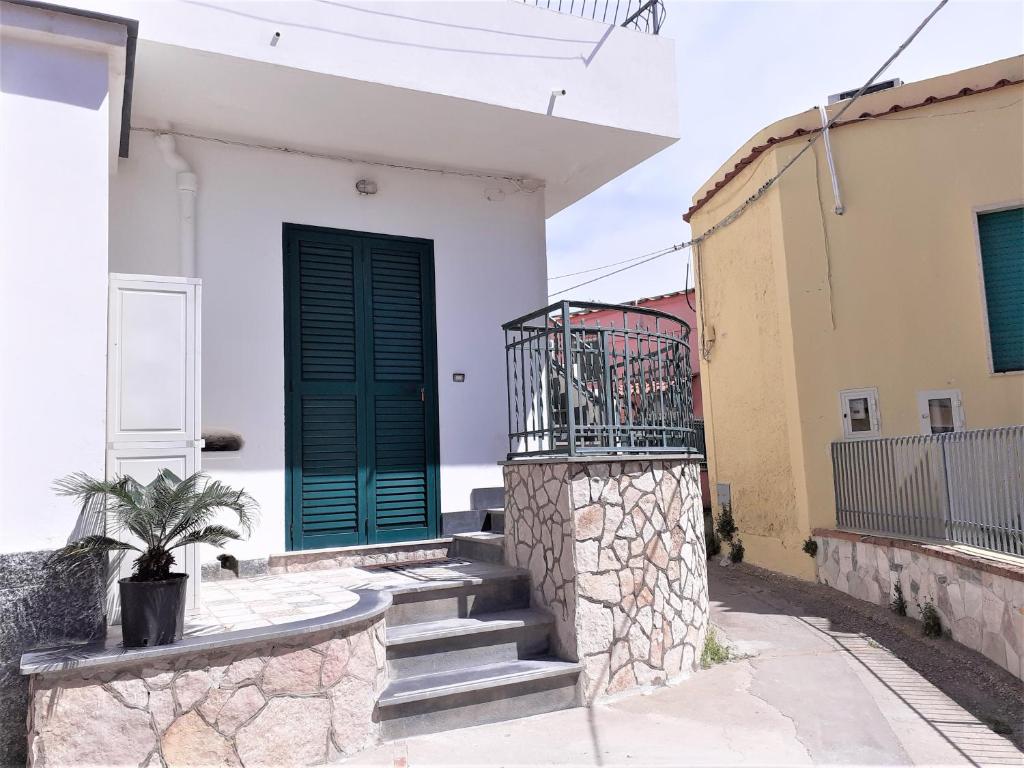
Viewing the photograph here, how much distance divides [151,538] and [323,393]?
315 cm

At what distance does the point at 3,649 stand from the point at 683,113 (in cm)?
700

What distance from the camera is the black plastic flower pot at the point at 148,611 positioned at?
3918mm

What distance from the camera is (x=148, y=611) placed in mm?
3928

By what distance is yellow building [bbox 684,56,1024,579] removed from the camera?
9164mm

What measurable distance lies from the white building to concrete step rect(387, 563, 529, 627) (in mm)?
1810

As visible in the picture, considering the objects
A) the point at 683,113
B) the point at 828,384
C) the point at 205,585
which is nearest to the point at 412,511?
the point at 205,585

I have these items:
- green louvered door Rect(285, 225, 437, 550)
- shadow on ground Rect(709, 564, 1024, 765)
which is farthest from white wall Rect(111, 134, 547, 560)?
shadow on ground Rect(709, 564, 1024, 765)

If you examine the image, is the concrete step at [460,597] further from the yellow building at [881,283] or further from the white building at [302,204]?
the yellow building at [881,283]

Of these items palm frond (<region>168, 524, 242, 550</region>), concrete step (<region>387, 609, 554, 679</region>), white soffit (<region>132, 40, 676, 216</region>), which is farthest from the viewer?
white soffit (<region>132, 40, 676, 216</region>)

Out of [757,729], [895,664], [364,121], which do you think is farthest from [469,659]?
[364,121]

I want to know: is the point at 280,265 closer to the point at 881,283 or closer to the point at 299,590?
the point at 299,590

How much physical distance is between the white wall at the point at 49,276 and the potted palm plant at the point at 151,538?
0.55ft

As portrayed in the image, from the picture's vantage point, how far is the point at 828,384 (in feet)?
32.4

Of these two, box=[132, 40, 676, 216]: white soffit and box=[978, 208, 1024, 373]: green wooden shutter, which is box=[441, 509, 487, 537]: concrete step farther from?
box=[978, 208, 1024, 373]: green wooden shutter
